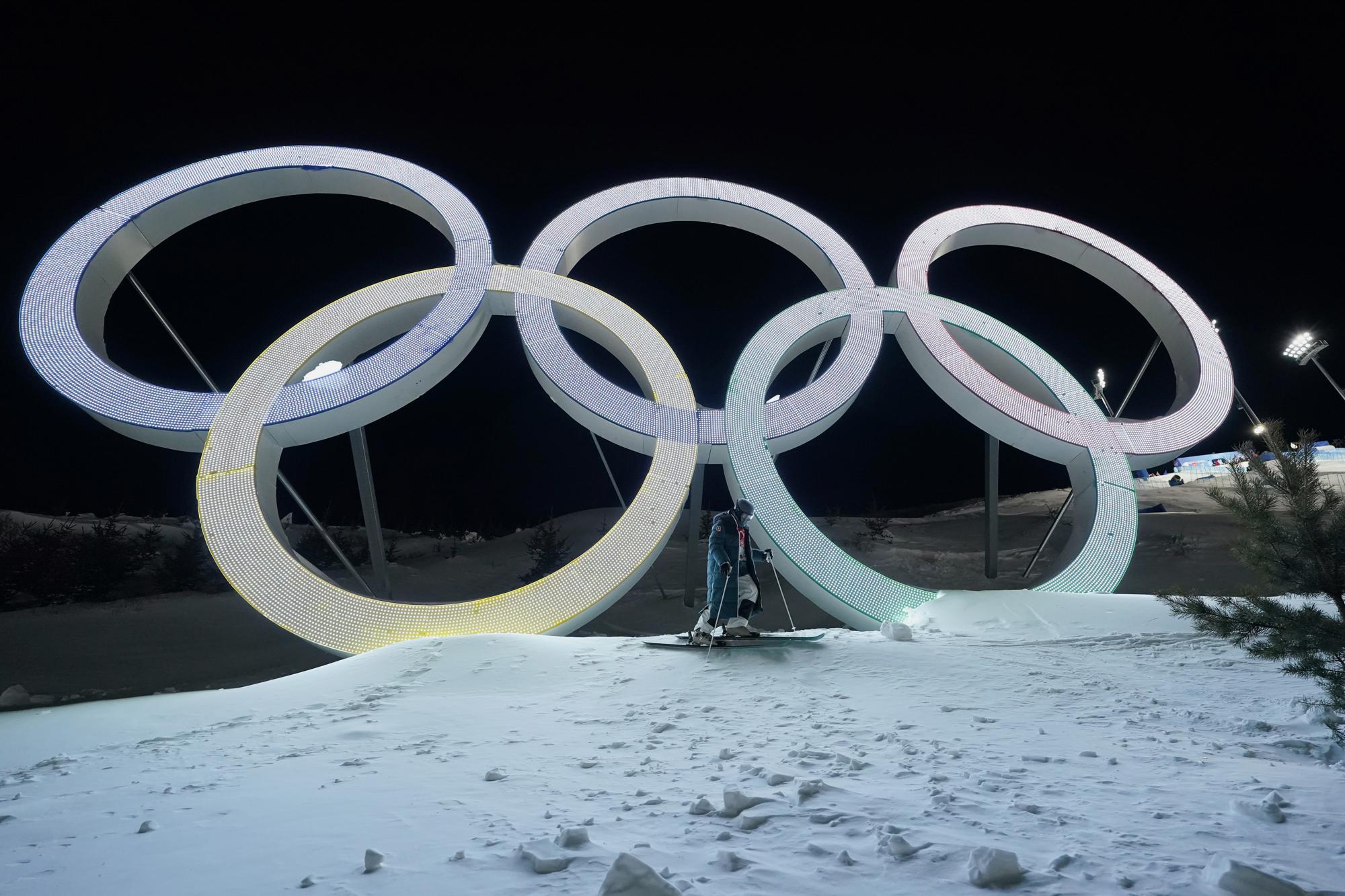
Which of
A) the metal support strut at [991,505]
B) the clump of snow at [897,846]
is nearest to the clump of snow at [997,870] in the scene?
the clump of snow at [897,846]

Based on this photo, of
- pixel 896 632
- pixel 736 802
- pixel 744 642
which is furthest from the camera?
pixel 896 632

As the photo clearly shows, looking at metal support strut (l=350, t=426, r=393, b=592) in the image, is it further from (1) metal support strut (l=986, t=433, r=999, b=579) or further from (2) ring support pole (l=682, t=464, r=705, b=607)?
(1) metal support strut (l=986, t=433, r=999, b=579)

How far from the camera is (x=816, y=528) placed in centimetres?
887

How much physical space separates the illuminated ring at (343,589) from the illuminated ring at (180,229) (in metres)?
0.27

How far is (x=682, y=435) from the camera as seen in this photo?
921 cm

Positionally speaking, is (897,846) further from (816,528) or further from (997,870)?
(816,528)

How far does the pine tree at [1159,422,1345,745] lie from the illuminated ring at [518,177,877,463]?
6.28 meters

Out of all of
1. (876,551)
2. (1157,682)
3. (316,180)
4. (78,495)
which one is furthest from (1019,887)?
(78,495)

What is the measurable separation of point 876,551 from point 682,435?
35.3ft

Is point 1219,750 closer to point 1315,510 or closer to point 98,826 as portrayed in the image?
point 1315,510

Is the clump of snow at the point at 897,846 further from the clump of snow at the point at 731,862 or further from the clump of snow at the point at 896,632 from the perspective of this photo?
the clump of snow at the point at 896,632

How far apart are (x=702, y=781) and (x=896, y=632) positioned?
4.94m

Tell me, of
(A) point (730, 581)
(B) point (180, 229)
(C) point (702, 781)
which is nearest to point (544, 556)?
(B) point (180, 229)

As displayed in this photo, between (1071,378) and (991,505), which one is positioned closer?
(1071,378)
